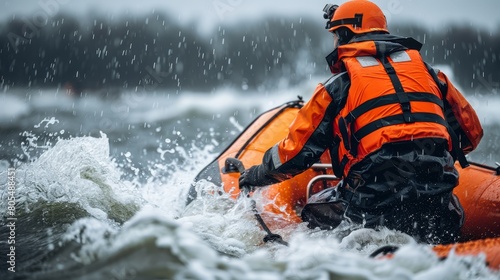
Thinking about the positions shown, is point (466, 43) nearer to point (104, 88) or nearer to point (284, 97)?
point (284, 97)

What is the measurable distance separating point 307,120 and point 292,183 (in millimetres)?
1208

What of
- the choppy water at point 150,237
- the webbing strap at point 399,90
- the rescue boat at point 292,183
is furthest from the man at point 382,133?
the rescue boat at point 292,183

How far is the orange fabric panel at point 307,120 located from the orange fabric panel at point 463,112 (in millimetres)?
798

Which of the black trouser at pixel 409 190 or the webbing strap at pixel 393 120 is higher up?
the webbing strap at pixel 393 120

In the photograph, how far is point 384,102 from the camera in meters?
3.08

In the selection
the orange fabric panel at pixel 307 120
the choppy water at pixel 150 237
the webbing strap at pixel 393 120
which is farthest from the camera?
the orange fabric panel at pixel 307 120

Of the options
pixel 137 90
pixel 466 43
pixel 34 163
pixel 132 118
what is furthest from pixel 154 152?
pixel 466 43

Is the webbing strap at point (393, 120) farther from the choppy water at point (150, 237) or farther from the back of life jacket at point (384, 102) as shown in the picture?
the choppy water at point (150, 237)

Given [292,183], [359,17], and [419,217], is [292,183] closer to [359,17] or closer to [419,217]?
[419,217]

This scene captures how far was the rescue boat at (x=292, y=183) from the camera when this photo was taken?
388cm

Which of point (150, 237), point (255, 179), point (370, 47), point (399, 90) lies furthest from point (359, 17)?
point (150, 237)

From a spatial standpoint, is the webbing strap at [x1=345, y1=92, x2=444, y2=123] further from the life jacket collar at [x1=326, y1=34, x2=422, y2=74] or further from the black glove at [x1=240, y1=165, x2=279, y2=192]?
the black glove at [x1=240, y1=165, x2=279, y2=192]

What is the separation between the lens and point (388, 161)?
3053 mm

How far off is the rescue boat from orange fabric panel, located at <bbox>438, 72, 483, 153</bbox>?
61 cm
